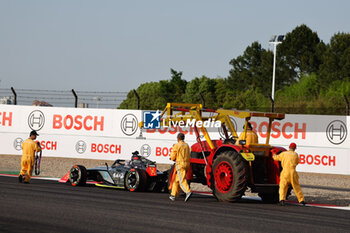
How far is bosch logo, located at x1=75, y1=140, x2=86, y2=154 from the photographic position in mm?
25984

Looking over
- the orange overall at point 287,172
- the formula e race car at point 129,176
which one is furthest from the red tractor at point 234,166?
the formula e race car at point 129,176

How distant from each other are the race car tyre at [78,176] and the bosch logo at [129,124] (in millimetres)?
9785

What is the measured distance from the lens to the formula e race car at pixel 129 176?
14945 millimetres

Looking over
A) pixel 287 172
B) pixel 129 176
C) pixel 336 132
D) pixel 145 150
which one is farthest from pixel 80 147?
pixel 287 172

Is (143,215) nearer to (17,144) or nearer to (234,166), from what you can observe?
(234,166)

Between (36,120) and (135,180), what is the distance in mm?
13095

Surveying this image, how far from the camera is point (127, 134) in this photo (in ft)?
84.5

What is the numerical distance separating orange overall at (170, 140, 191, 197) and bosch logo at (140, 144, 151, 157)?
11.8 metres

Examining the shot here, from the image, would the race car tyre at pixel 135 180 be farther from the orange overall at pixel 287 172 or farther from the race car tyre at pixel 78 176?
the orange overall at pixel 287 172

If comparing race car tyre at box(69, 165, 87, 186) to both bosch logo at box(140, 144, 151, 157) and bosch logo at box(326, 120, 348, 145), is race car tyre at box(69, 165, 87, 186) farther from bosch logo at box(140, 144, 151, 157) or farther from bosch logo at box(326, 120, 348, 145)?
bosch logo at box(326, 120, 348, 145)

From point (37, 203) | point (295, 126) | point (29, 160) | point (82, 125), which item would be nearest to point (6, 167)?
point (82, 125)

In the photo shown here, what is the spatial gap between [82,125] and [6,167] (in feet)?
13.5

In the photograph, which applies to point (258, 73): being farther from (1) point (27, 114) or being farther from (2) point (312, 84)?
(1) point (27, 114)

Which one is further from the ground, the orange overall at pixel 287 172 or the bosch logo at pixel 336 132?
the bosch logo at pixel 336 132
